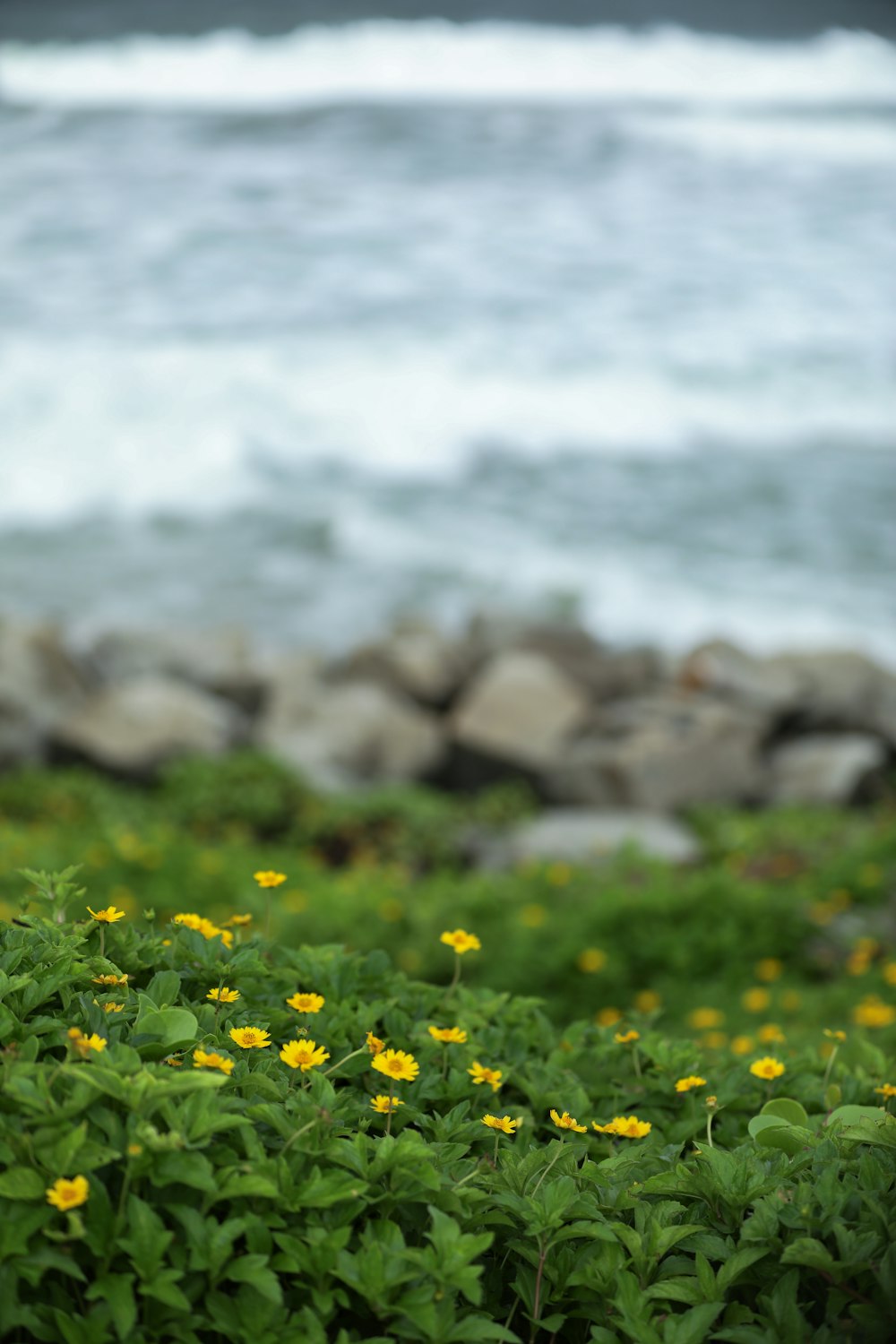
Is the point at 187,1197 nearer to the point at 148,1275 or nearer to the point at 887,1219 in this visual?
the point at 148,1275

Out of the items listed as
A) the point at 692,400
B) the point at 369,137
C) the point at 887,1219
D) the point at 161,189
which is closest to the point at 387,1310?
the point at 887,1219

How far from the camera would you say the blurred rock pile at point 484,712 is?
24.4 ft

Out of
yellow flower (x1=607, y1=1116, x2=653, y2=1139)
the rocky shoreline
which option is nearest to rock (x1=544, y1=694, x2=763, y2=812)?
the rocky shoreline

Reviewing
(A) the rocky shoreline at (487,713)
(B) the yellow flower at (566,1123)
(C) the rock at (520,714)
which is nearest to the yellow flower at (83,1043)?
(B) the yellow flower at (566,1123)

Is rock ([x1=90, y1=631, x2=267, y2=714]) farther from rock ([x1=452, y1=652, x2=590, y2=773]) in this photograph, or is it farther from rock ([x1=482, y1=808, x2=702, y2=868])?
rock ([x1=482, y1=808, x2=702, y2=868])

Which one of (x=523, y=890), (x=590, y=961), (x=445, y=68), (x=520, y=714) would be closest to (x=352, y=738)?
(x=520, y=714)

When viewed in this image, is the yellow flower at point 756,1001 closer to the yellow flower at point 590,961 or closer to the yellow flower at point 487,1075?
the yellow flower at point 590,961

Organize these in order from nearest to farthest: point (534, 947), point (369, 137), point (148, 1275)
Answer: point (148, 1275)
point (534, 947)
point (369, 137)

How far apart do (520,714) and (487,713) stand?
205 mm

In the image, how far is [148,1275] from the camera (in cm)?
125

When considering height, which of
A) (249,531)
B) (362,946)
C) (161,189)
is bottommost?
(249,531)

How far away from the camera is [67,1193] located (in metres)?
1.24

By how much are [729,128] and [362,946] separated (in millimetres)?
21694

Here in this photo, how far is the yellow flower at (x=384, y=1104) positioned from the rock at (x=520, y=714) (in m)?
5.88
